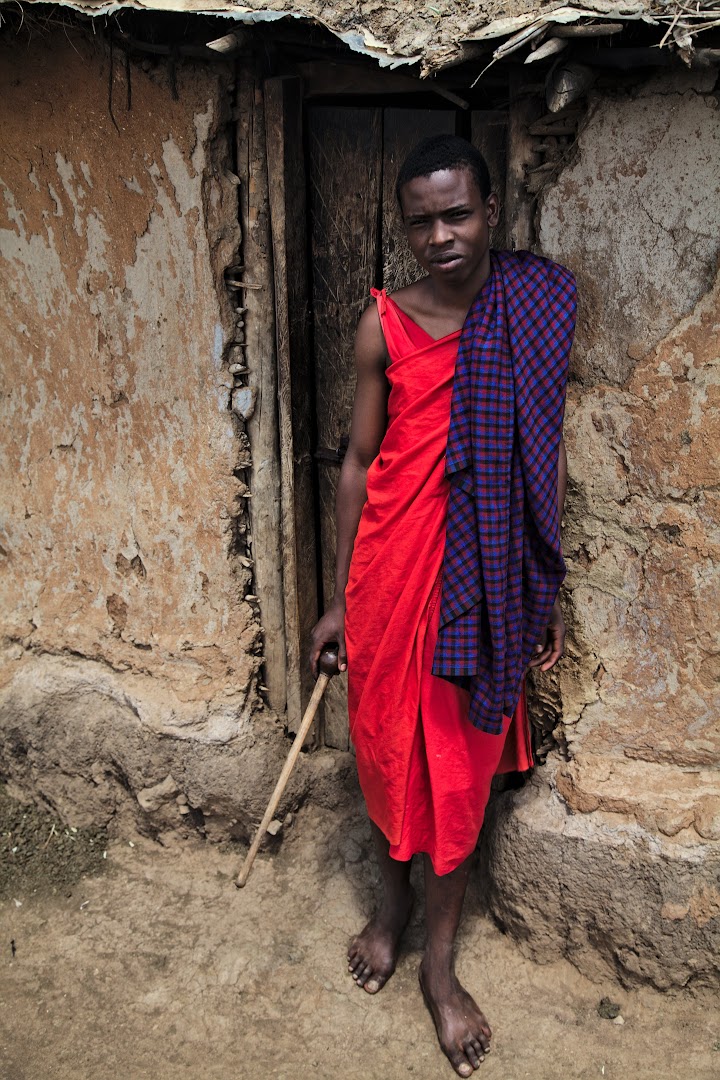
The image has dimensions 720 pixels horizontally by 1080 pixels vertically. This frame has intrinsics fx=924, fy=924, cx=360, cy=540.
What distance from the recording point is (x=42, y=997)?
9.50 ft

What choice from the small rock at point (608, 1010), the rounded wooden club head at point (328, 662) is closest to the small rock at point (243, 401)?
the rounded wooden club head at point (328, 662)

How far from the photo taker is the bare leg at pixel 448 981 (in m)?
2.69

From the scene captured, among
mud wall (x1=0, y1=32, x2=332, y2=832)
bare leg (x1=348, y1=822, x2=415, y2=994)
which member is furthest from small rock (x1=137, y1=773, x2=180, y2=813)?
bare leg (x1=348, y1=822, x2=415, y2=994)

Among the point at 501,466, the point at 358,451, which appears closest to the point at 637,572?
the point at 501,466

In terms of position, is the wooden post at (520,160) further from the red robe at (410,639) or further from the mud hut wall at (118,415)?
the mud hut wall at (118,415)

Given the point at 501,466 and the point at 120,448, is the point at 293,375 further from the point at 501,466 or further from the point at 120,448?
the point at 501,466

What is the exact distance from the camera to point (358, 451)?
8.49ft

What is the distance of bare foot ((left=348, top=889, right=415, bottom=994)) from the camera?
9.55 feet

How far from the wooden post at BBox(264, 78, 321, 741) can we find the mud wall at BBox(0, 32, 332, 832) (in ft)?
0.45

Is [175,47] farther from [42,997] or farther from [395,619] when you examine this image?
[42,997]

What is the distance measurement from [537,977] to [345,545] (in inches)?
58.8

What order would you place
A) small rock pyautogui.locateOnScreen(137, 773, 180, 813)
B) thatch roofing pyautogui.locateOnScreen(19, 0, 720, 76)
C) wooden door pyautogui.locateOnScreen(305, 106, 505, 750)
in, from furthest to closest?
small rock pyautogui.locateOnScreen(137, 773, 180, 813) < wooden door pyautogui.locateOnScreen(305, 106, 505, 750) < thatch roofing pyautogui.locateOnScreen(19, 0, 720, 76)

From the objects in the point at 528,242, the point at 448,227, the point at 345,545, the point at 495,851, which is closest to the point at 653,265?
the point at 528,242

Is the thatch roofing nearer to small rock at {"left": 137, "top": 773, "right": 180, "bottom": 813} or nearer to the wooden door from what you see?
the wooden door
